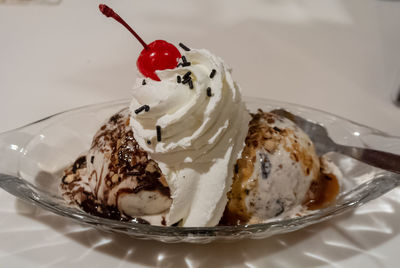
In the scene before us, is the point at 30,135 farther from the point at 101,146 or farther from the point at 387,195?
the point at 387,195

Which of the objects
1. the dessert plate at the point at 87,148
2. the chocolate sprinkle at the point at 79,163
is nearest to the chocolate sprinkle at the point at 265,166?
the dessert plate at the point at 87,148

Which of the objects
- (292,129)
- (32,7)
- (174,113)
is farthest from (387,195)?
(32,7)

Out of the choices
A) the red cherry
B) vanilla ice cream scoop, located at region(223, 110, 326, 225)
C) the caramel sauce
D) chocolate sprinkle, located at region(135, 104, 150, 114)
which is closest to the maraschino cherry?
the red cherry

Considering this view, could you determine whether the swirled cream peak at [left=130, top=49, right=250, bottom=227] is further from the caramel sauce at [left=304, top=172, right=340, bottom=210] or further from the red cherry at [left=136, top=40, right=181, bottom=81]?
the caramel sauce at [left=304, top=172, right=340, bottom=210]

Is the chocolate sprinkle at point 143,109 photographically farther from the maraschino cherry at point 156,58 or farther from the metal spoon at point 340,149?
the metal spoon at point 340,149

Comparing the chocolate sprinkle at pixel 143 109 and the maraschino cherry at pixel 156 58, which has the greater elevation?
the maraschino cherry at pixel 156 58

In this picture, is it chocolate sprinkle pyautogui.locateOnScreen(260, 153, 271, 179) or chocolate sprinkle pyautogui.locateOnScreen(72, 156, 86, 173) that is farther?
chocolate sprinkle pyautogui.locateOnScreen(72, 156, 86, 173)
